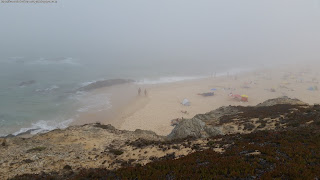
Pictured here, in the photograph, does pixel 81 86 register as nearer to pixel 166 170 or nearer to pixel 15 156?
pixel 15 156

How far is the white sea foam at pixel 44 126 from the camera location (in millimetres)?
35406

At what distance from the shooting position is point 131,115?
43.0 metres

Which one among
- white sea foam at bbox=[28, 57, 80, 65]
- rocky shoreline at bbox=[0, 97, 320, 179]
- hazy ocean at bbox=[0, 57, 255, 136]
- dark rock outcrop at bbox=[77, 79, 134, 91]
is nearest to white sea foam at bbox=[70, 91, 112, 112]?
hazy ocean at bbox=[0, 57, 255, 136]

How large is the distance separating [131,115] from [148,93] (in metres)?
17.2

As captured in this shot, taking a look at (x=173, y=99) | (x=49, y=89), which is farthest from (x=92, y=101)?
(x=173, y=99)

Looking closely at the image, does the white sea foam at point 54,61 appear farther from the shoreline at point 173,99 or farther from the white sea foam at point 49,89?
the shoreline at point 173,99

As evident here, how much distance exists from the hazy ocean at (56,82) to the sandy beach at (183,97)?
555cm

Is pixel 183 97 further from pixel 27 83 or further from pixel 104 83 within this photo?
pixel 27 83

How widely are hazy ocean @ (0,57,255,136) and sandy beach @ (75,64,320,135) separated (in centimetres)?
555

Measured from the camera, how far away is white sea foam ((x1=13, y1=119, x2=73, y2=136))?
35.4 m

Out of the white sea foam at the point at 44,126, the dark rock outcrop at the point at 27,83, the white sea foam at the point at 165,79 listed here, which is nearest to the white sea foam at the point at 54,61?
the dark rock outcrop at the point at 27,83

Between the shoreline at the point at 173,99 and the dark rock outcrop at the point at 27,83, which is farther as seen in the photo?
the dark rock outcrop at the point at 27,83

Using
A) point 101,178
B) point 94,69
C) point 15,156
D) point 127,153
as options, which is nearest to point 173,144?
point 127,153

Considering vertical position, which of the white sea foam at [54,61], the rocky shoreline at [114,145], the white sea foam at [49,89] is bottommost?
the white sea foam at [49,89]
